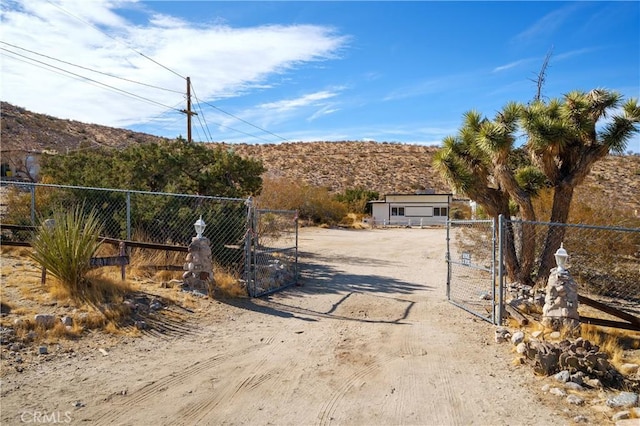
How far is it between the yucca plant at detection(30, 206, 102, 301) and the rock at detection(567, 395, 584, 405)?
659 centimetres

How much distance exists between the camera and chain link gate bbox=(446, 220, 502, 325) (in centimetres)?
838

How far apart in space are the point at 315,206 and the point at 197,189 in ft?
70.3

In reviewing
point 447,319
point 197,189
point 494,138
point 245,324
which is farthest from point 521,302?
point 197,189

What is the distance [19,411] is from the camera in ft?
14.9

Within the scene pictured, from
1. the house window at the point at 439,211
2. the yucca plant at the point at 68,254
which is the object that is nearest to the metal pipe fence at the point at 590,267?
the yucca plant at the point at 68,254

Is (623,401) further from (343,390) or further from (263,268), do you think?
(263,268)

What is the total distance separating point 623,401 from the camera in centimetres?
481

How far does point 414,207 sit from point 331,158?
2773 cm

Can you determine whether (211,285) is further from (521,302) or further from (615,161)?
(615,161)

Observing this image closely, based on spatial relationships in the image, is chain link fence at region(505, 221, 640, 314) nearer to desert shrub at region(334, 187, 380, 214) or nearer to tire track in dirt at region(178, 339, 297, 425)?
tire track in dirt at region(178, 339, 297, 425)

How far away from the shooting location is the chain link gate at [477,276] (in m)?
8.38

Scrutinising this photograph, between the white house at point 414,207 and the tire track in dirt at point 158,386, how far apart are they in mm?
38277

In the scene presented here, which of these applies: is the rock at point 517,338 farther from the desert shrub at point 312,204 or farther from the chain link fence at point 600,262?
the desert shrub at point 312,204

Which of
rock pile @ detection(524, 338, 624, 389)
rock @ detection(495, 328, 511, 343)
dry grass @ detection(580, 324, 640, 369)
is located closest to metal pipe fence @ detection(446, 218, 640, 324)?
dry grass @ detection(580, 324, 640, 369)
